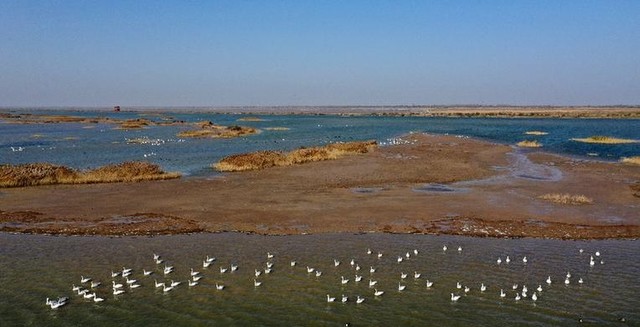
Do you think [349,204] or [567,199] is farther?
[567,199]

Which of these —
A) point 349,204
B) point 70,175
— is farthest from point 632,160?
point 70,175

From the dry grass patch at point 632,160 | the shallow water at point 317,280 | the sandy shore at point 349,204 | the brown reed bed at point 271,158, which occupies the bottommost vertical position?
the shallow water at point 317,280

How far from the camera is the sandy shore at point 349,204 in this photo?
87.2ft

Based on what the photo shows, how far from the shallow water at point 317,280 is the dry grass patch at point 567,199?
343 inches

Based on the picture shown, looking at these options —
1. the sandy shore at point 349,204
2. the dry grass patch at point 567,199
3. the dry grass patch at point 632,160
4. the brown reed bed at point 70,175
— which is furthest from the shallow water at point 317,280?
the dry grass patch at point 632,160

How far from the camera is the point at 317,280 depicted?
19.2 metres

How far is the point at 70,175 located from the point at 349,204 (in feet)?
74.5

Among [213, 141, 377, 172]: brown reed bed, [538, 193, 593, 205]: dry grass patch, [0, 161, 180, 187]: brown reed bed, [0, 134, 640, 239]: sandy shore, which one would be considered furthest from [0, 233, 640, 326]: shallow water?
[213, 141, 377, 172]: brown reed bed

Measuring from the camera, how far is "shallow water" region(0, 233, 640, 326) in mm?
16000

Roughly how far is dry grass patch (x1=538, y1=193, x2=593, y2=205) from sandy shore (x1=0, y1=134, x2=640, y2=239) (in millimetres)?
861

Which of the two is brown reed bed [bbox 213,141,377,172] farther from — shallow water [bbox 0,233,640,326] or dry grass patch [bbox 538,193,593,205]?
dry grass patch [bbox 538,193,593,205]

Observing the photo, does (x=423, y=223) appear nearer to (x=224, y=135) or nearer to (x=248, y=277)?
(x=248, y=277)

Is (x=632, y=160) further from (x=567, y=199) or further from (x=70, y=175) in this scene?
(x=70, y=175)

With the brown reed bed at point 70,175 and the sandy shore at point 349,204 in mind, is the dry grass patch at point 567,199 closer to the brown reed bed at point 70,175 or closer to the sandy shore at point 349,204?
the sandy shore at point 349,204
